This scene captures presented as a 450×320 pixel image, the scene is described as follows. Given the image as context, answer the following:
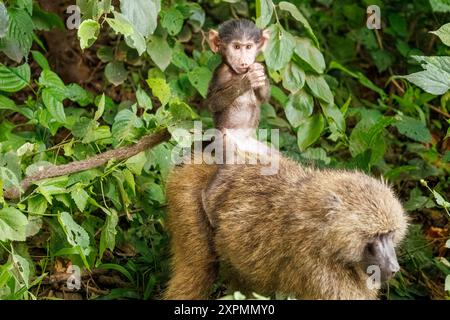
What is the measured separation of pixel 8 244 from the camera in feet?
18.4

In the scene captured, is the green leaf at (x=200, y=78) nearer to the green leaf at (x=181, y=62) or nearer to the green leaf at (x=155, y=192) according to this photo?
the green leaf at (x=181, y=62)

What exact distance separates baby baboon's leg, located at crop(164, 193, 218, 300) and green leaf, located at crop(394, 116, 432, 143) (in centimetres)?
201

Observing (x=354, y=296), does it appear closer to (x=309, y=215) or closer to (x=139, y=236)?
(x=309, y=215)

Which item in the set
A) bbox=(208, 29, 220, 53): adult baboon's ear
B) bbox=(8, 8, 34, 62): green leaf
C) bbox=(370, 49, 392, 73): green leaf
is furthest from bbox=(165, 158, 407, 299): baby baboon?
bbox=(370, 49, 392, 73): green leaf

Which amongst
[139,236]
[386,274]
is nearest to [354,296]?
[386,274]

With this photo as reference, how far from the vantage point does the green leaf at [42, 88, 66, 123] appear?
6.13m

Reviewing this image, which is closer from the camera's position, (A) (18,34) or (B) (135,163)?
(B) (135,163)

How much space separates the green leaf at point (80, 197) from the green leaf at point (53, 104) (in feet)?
2.16

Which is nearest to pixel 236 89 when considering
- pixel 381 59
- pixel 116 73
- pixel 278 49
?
pixel 278 49

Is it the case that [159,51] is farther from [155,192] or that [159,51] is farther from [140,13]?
[140,13]

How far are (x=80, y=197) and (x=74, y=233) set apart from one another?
215 millimetres

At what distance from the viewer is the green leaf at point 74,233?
5462mm

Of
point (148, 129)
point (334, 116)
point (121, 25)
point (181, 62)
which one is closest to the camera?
point (121, 25)

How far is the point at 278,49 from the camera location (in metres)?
5.77
